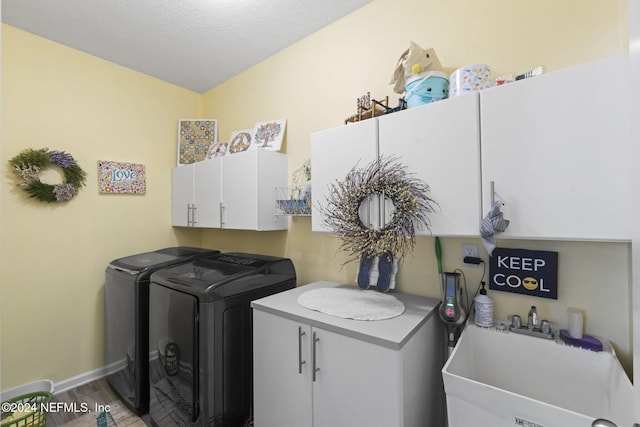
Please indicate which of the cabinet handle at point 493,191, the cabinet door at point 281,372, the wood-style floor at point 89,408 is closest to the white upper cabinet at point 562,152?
the cabinet handle at point 493,191

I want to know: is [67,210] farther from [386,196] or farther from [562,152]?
[562,152]

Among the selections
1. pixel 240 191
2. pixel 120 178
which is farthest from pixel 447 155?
pixel 120 178

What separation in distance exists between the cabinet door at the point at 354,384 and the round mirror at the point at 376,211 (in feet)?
1.79

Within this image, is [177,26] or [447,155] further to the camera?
[177,26]

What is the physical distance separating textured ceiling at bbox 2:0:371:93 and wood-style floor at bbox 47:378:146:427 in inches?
107

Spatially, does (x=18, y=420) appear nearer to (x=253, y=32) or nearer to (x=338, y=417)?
(x=338, y=417)

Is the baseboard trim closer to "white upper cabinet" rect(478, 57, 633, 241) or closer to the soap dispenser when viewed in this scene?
the soap dispenser

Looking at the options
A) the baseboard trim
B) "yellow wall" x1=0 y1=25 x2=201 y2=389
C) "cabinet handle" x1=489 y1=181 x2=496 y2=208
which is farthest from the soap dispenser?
"yellow wall" x1=0 y1=25 x2=201 y2=389

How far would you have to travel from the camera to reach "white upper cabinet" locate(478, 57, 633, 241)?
Result: 947mm

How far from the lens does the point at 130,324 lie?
2068 mm

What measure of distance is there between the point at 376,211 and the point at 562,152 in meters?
0.75

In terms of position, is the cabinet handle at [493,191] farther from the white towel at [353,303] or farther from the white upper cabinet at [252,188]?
the white upper cabinet at [252,188]

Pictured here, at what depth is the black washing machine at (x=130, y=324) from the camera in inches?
79.8

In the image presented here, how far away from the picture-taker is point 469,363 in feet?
4.43
